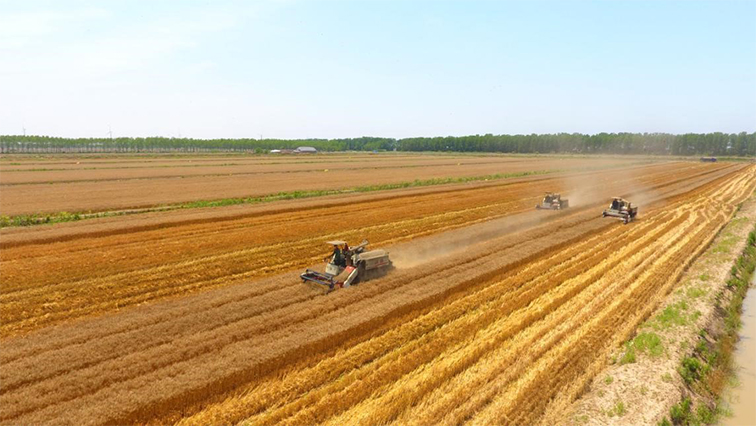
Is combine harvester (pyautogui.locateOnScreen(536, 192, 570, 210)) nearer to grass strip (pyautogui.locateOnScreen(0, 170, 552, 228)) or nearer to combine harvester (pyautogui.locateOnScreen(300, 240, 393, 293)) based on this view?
grass strip (pyautogui.locateOnScreen(0, 170, 552, 228))

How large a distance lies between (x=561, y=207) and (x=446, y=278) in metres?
20.8

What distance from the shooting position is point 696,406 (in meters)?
10.7

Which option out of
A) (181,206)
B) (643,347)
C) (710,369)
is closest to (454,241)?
(643,347)

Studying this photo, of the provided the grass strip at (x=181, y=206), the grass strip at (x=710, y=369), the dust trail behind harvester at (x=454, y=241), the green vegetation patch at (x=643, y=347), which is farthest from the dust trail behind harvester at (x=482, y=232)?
the grass strip at (x=181, y=206)

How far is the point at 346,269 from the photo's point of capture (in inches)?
667

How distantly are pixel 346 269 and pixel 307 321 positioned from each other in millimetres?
3603

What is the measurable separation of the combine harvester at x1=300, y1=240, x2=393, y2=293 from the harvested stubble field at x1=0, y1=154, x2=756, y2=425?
0.66m

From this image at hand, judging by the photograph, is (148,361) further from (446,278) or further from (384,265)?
(446,278)

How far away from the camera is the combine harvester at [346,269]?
16.5 metres

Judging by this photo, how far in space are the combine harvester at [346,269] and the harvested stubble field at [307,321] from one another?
664 mm

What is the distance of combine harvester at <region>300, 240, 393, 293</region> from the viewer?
16.5m

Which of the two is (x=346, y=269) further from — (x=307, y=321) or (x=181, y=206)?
(x=181, y=206)

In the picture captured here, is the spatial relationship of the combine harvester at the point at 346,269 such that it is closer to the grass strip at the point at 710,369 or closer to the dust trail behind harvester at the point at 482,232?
the dust trail behind harvester at the point at 482,232

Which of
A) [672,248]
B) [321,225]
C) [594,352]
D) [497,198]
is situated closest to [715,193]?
[497,198]
